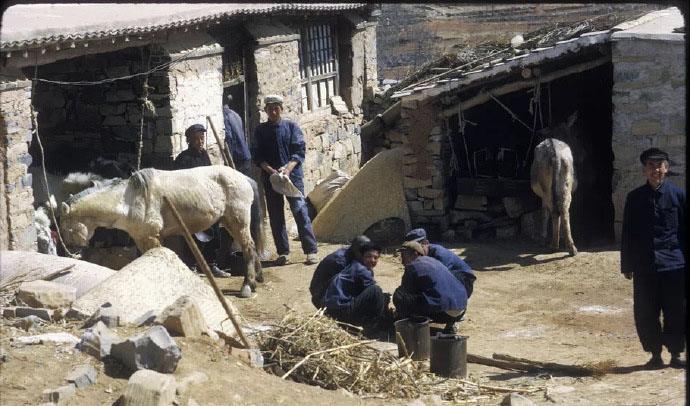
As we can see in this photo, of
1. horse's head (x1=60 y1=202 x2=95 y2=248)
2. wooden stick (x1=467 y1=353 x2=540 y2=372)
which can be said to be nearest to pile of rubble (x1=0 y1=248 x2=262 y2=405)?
horse's head (x1=60 y1=202 x2=95 y2=248)

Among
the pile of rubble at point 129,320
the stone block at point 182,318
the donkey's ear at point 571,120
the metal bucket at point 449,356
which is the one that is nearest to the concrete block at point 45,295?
the pile of rubble at point 129,320

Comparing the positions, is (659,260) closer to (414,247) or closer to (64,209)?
(414,247)

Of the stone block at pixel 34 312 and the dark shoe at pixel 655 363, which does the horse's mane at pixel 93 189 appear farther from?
the dark shoe at pixel 655 363

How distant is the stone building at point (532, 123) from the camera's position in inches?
514

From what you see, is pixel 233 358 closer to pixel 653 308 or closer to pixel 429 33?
pixel 653 308

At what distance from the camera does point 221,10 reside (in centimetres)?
1333

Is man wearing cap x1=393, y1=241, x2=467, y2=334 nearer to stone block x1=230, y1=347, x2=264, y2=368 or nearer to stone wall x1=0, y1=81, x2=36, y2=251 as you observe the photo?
stone block x1=230, y1=347, x2=264, y2=368

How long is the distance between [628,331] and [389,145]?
587 cm

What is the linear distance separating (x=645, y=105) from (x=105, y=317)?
26.2ft

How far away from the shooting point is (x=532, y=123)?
1472 centimetres

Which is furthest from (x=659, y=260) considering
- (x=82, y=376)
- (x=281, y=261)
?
(x=281, y=261)

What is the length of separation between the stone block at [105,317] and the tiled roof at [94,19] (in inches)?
119

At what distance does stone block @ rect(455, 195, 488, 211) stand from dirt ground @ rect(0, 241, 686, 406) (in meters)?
0.61

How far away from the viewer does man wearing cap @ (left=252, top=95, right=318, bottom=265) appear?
12.7 m
